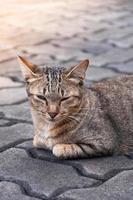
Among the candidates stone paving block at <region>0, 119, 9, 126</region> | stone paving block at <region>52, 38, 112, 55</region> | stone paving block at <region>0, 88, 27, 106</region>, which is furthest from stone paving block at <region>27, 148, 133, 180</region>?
stone paving block at <region>52, 38, 112, 55</region>

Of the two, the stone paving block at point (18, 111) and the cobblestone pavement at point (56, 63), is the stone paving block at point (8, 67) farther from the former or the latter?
the stone paving block at point (18, 111)

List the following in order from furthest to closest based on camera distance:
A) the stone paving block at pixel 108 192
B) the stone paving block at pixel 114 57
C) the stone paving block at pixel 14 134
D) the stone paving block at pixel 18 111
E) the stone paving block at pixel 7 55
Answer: the stone paving block at pixel 7 55, the stone paving block at pixel 114 57, the stone paving block at pixel 18 111, the stone paving block at pixel 14 134, the stone paving block at pixel 108 192

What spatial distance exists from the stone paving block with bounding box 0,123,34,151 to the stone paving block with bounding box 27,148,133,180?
280 millimetres

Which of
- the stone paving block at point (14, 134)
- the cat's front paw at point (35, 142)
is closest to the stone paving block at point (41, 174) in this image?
the cat's front paw at point (35, 142)

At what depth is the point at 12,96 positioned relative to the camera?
19.1 feet

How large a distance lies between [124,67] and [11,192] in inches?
135

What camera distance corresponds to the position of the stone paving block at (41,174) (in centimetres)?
378

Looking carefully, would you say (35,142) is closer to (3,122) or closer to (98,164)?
(98,164)

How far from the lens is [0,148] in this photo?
177 inches

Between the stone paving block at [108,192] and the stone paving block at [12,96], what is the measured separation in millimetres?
2029

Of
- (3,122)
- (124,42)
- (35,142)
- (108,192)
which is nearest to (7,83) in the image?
(3,122)

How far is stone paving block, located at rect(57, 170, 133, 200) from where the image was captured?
11.8ft

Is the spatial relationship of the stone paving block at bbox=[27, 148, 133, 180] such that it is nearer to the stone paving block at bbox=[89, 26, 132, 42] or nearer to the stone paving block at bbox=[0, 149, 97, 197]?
the stone paving block at bbox=[0, 149, 97, 197]

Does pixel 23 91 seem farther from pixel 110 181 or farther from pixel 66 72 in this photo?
pixel 110 181
